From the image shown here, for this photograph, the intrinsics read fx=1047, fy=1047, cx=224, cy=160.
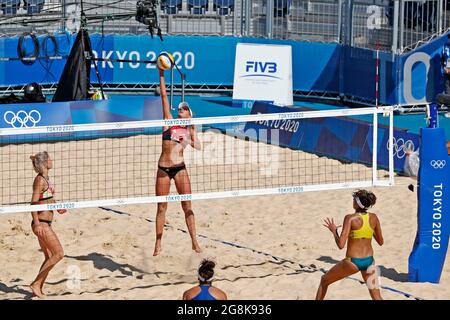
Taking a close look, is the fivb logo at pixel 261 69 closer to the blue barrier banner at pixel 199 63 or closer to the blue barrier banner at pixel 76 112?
the blue barrier banner at pixel 199 63

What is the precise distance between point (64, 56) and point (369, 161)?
8512 millimetres

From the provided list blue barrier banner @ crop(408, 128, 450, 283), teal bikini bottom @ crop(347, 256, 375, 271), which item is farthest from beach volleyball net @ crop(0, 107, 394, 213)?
teal bikini bottom @ crop(347, 256, 375, 271)

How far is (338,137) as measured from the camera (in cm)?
1703

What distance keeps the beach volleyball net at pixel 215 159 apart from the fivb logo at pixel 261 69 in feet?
11.1

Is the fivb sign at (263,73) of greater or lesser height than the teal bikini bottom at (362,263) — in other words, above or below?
above

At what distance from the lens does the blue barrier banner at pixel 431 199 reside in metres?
10.9

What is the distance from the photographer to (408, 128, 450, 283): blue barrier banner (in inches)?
429

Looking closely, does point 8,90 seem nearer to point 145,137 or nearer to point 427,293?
point 145,137

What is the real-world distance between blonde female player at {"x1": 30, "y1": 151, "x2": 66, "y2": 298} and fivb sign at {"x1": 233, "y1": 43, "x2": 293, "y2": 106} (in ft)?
36.2

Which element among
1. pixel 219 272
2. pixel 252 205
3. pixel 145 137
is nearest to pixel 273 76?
pixel 145 137

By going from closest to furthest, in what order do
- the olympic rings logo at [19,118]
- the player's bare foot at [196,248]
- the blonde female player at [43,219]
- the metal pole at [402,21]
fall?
the blonde female player at [43,219]
the player's bare foot at [196,248]
the olympic rings logo at [19,118]
the metal pole at [402,21]

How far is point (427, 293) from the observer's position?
10.7 meters

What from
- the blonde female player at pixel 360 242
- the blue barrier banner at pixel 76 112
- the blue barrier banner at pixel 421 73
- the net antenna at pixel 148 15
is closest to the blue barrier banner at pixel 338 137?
the blue barrier banner at pixel 76 112

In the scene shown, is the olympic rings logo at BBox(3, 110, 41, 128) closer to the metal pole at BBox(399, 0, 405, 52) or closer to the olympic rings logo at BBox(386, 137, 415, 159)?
the olympic rings logo at BBox(386, 137, 415, 159)
